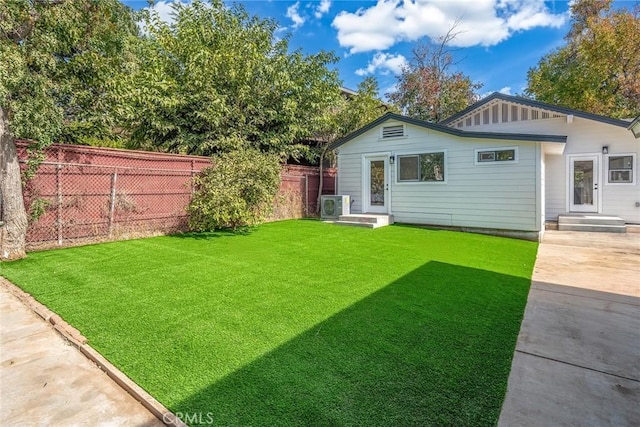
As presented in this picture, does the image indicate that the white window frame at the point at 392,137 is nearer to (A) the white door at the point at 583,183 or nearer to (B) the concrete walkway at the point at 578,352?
(A) the white door at the point at 583,183

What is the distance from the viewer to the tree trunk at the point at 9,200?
203 inches

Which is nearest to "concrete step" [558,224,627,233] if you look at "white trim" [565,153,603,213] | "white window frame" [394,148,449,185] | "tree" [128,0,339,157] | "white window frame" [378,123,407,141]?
"white trim" [565,153,603,213]

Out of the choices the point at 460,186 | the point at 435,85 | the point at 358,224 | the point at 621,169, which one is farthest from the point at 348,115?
the point at 435,85

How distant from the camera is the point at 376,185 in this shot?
428 inches

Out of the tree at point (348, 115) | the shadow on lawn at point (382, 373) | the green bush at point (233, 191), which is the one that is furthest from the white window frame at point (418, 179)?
the shadow on lawn at point (382, 373)

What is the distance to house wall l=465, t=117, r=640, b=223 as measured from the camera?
30.8 feet

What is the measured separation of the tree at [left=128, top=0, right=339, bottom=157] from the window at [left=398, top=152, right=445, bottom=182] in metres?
3.48

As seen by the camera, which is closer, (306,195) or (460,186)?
(460,186)

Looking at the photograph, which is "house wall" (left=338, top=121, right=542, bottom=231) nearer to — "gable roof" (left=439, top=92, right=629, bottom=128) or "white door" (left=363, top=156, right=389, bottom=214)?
Answer: "white door" (left=363, top=156, right=389, bottom=214)

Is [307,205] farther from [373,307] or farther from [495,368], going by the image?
[495,368]

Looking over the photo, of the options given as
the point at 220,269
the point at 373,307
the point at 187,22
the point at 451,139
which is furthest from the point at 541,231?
the point at 187,22

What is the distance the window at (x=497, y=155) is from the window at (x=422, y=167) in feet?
3.31

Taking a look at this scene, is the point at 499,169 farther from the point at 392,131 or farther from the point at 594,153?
the point at 594,153

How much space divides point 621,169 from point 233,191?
11.1 m
